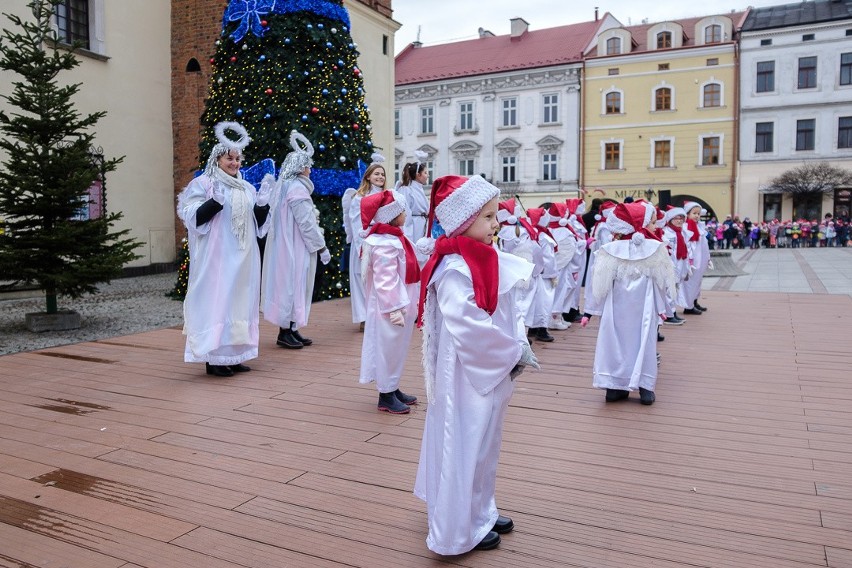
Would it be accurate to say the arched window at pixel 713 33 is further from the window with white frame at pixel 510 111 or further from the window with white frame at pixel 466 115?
A: the window with white frame at pixel 466 115

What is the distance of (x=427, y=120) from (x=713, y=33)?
17390 millimetres

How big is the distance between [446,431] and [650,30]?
42.4 m

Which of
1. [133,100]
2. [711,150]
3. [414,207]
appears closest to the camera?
[414,207]

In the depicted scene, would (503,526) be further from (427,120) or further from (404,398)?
(427,120)

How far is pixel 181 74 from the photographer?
16.9 m

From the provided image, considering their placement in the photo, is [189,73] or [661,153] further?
[661,153]

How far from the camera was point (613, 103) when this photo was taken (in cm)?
4109

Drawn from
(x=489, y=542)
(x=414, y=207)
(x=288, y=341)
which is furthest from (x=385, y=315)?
(x=414, y=207)

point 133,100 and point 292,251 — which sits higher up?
point 133,100

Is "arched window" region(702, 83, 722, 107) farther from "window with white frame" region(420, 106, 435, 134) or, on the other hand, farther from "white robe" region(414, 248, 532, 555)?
"white robe" region(414, 248, 532, 555)

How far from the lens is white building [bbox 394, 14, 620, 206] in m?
42.2

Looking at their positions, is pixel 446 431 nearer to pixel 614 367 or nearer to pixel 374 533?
pixel 374 533

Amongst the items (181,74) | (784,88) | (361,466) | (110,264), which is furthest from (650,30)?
(361,466)

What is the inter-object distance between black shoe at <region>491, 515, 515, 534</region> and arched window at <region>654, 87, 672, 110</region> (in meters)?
40.7
